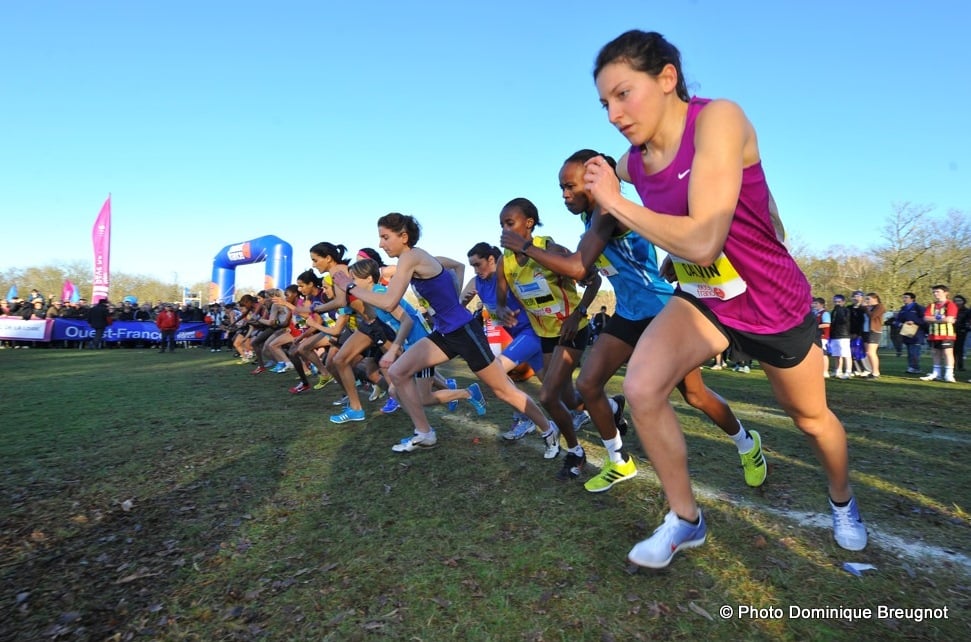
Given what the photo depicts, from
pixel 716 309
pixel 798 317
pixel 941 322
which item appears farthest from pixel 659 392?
pixel 941 322

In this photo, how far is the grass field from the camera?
6.79 ft

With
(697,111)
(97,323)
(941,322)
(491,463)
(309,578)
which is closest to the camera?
Result: (697,111)

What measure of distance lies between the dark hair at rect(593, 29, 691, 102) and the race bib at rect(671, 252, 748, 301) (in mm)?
797

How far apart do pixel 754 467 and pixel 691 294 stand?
5.23ft

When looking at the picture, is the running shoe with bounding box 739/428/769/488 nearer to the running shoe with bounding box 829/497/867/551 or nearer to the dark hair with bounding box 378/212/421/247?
the running shoe with bounding box 829/497/867/551

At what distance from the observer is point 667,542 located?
2348 mm

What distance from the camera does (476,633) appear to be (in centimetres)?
198

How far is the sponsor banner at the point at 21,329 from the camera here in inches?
791

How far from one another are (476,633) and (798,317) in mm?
1896

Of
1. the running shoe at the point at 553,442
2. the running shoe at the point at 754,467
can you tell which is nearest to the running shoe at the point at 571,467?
the running shoe at the point at 553,442

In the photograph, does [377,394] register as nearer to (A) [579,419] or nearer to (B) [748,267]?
(A) [579,419]

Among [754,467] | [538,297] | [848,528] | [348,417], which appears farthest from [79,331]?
[848,528]

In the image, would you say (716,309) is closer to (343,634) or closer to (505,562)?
(505,562)

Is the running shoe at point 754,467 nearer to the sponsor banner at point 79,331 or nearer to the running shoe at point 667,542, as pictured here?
the running shoe at point 667,542
